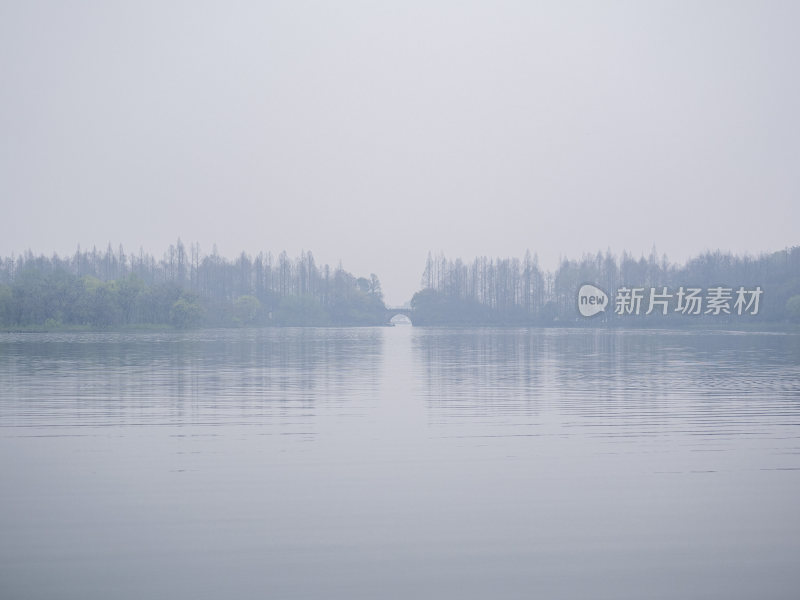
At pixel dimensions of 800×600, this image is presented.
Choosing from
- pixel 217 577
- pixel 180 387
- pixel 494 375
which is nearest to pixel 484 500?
pixel 217 577

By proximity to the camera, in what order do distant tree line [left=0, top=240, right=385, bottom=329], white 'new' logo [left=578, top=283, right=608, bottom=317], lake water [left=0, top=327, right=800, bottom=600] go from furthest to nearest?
white 'new' logo [left=578, top=283, right=608, bottom=317] → distant tree line [left=0, top=240, right=385, bottom=329] → lake water [left=0, top=327, right=800, bottom=600]

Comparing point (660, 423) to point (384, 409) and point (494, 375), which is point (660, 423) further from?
point (494, 375)

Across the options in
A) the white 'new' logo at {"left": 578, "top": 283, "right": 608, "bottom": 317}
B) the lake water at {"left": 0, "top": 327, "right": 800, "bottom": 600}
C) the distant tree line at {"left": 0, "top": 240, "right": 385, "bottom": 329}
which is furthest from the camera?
the white 'new' logo at {"left": 578, "top": 283, "right": 608, "bottom": 317}

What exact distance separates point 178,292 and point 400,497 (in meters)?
81.8

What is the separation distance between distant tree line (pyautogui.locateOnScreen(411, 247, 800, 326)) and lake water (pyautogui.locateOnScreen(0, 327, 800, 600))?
8077cm

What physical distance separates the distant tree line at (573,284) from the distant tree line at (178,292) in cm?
1549

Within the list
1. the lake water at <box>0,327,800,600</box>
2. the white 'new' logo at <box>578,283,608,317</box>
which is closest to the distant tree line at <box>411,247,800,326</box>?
the white 'new' logo at <box>578,283,608,317</box>

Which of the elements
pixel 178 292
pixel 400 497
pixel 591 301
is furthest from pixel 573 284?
pixel 400 497

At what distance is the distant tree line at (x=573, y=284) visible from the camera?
3698 inches

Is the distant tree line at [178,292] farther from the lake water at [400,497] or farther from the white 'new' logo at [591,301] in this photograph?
the lake water at [400,497]

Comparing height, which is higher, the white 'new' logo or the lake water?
the white 'new' logo

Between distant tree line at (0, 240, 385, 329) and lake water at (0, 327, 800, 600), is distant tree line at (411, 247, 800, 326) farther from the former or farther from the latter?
lake water at (0, 327, 800, 600)

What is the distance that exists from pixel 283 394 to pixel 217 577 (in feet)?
37.0

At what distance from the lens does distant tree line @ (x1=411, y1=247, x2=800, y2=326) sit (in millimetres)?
93938
